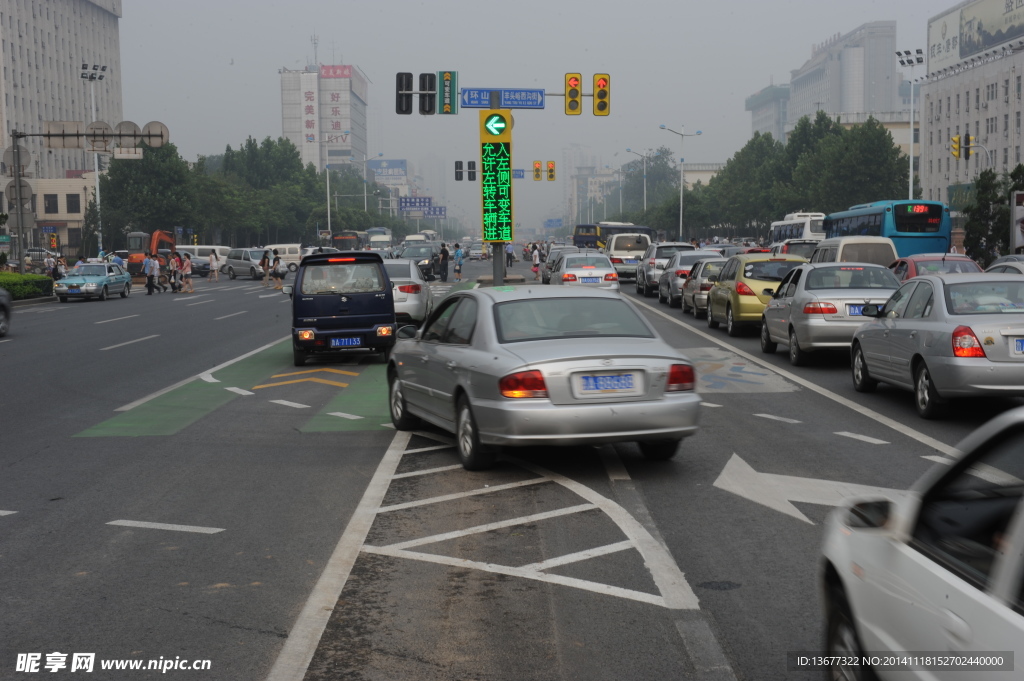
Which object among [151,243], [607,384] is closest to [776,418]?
[607,384]

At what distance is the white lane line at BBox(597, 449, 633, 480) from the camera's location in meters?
8.59

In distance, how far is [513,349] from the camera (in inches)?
339

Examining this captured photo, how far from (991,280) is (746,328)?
1134cm

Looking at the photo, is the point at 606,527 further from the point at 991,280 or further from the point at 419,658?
the point at 991,280

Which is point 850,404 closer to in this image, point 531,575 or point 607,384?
point 607,384

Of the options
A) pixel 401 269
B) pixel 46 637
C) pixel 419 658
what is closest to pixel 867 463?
pixel 419 658

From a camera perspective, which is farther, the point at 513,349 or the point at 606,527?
the point at 513,349

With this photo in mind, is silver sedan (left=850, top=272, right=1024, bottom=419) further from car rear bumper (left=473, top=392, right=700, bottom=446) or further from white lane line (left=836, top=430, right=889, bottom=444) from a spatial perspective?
car rear bumper (left=473, top=392, right=700, bottom=446)

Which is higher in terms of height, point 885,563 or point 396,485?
point 885,563

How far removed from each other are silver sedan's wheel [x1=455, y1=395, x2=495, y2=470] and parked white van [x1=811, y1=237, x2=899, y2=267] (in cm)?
1744

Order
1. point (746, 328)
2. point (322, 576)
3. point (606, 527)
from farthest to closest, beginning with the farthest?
1. point (746, 328)
2. point (606, 527)
3. point (322, 576)

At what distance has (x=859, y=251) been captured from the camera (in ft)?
82.3

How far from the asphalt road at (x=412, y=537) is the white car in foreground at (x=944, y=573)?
96 centimetres

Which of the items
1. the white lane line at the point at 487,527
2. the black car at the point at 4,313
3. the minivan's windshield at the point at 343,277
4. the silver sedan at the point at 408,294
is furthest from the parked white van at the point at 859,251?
the white lane line at the point at 487,527
